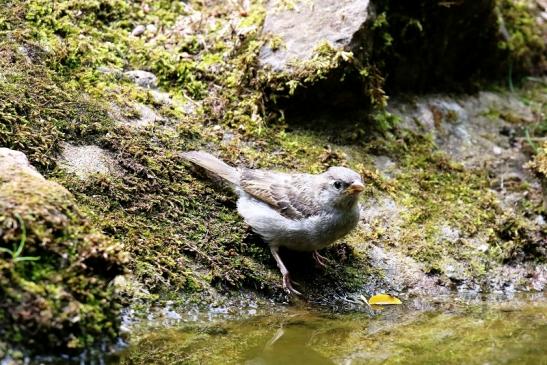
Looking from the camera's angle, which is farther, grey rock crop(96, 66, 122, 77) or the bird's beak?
grey rock crop(96, 66, 122, 77)

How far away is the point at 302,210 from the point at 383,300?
1.07 m

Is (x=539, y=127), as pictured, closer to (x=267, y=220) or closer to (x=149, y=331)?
(x=267, y=220)

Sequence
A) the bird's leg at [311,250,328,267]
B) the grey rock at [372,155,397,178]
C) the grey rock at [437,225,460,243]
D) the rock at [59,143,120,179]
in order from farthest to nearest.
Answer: the grey rock at [372,155,397,178] → the grey rock at [437,225,460,243] → the bird's leg at [311,250,328,267] → the rock at [59,143,120,179]

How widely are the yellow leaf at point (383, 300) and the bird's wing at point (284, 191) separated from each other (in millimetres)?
928

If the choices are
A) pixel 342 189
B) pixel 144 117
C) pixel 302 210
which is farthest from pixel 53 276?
pixel 144 117

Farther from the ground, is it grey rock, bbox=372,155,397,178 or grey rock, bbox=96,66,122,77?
grey rock, bbox=96,66,122,77

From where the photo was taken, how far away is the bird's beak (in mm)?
6055

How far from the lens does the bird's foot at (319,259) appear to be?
639 cm

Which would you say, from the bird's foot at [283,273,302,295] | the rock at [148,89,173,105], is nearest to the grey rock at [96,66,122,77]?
the rock at [148,89,173,105]

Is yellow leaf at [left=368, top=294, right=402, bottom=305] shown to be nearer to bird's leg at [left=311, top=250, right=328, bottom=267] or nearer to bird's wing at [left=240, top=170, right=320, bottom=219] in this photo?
bird's leg at [left=311, top=250, right=328, bottom=267]

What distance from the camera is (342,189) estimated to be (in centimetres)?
613

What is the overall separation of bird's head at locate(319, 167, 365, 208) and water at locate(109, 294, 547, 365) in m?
0.93

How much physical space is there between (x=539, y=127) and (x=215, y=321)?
543 cm

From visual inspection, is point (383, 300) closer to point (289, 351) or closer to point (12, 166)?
point (289, 351)
